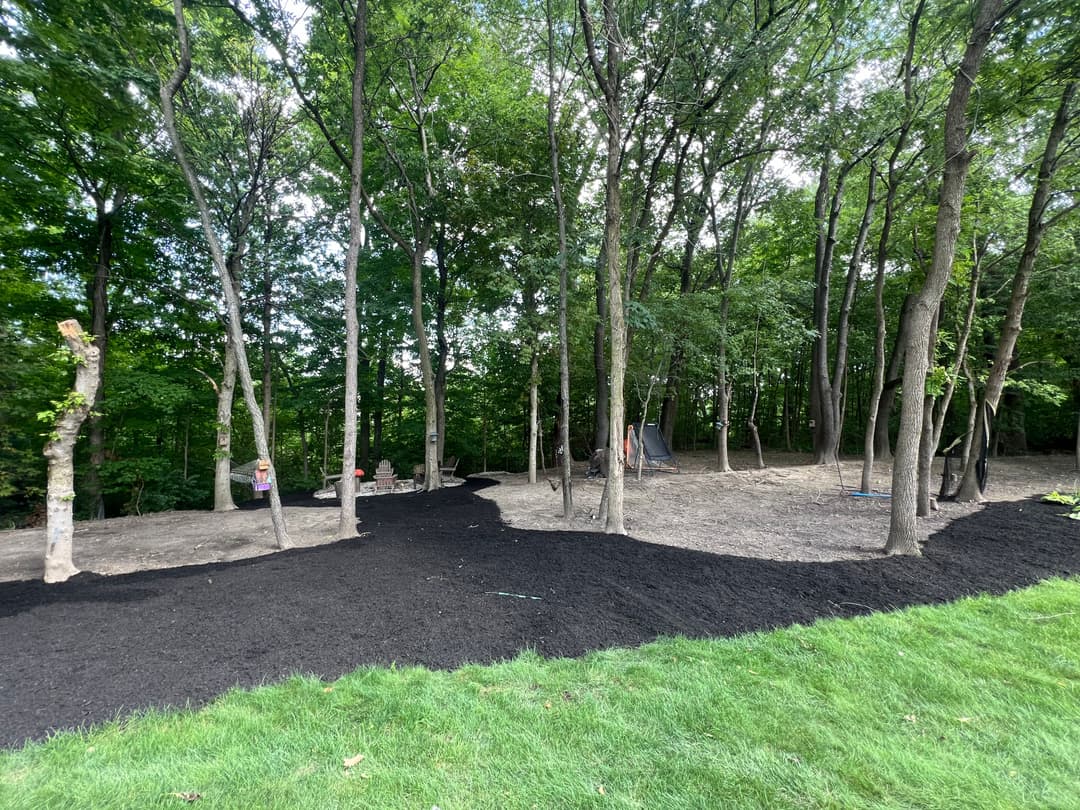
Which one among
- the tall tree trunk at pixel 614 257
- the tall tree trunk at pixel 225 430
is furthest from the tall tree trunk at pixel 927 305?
the tall tree trunk at pixel 225 430

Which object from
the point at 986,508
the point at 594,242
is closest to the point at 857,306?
the point at 986,508

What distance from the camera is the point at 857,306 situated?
1394cm

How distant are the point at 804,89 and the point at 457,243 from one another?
8.03 m

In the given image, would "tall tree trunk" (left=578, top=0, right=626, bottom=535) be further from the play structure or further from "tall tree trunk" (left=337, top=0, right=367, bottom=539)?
the play structure

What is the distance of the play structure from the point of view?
35.5ft

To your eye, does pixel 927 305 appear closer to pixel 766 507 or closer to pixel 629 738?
→ pixel 766 507

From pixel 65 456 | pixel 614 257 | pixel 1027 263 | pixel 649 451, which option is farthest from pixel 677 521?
pixel 65 456

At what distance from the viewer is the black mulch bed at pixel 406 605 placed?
92.7 inches

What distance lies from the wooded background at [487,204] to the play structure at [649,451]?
882 mm

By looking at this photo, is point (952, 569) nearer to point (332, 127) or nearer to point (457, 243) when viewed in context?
point (332, 127)

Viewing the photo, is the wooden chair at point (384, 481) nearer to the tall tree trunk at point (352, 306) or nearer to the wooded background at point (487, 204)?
the wooded background at point (487, 204)

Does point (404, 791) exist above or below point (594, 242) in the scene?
below

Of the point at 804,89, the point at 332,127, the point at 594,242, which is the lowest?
the point at 594,242

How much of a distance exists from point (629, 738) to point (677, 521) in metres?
4.46
